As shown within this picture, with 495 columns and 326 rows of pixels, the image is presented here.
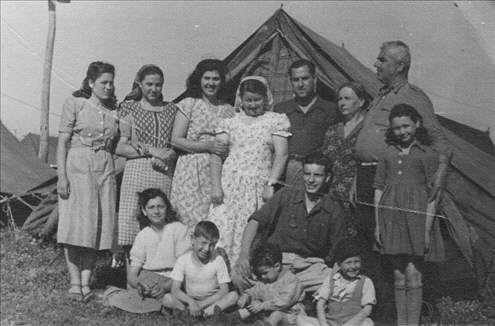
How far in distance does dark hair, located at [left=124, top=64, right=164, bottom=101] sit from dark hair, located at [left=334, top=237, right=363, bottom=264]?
73.2 inches

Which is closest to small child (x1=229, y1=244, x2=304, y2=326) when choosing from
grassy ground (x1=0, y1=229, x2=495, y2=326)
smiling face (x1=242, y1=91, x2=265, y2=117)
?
grassy ground (x1=0, y1=229, x2=495, y2=326)

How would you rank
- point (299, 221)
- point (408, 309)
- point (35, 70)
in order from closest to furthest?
point (408, 309) → point (299, 221) → point (35, 70)

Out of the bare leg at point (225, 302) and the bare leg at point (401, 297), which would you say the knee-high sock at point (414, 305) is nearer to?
the bare leg at point (401, 297)

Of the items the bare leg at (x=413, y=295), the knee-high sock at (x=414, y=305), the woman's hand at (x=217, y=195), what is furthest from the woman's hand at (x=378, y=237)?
the woman's hand at (x=217, y=195)

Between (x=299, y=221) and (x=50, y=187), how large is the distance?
391 cm

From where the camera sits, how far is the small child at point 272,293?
429cm

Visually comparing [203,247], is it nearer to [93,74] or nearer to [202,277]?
[202,277]

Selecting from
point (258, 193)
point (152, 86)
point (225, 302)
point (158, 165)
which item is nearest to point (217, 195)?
point (258, 193)

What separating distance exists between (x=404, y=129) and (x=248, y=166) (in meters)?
1.17

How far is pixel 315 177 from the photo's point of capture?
14.5 feet

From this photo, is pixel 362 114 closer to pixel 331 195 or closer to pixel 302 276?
pixel 331 195

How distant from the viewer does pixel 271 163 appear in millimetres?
4867

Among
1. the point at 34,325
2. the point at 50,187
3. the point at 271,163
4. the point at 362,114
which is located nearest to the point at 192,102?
the point at 271,163

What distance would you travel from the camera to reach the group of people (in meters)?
4.22
